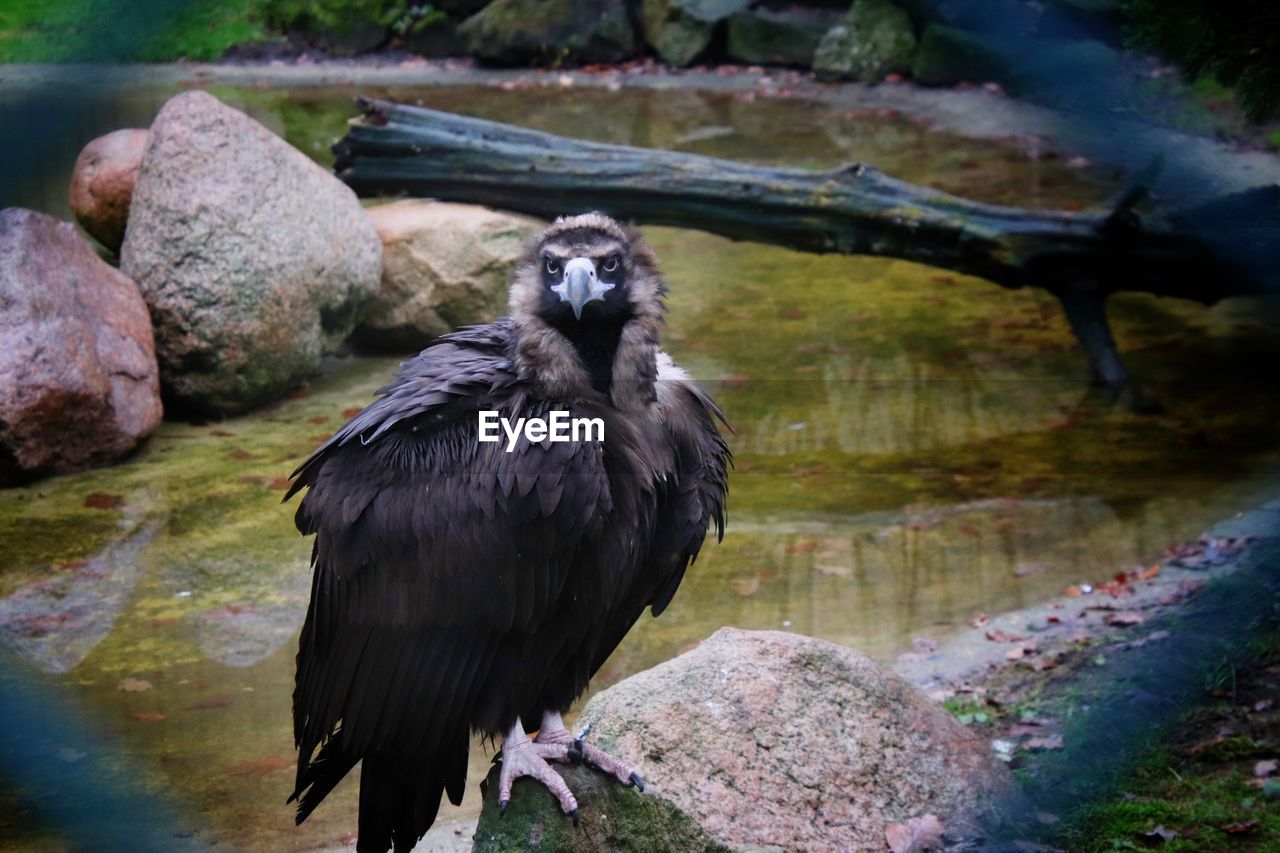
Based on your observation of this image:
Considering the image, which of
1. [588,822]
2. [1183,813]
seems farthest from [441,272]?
[1183,813]

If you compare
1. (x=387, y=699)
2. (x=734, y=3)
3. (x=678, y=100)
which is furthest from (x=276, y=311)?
(x=734, y=3)

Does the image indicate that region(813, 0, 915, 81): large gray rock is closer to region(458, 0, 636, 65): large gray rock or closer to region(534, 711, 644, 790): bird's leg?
region(458, 0, 636, 65): large gray rock

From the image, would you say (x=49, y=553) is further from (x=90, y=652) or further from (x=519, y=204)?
(x=519, y=204)

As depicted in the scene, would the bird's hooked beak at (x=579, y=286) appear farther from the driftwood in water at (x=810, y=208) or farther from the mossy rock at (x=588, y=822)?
the driftwood in water at (x=810, y=208)

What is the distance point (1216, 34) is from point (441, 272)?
4.82m

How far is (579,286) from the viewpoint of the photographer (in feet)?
8.22

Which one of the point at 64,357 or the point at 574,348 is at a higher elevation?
the point at 574,348

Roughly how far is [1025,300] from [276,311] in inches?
153

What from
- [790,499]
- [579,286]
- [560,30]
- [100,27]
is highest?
[100,27]

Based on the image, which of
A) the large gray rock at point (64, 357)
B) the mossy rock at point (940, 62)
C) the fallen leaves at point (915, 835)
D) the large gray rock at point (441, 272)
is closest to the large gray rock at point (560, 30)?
the mossy rock at point (940, 62)

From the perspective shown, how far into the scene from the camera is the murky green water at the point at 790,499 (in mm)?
3951

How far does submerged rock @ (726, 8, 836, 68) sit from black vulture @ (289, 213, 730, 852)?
990cm

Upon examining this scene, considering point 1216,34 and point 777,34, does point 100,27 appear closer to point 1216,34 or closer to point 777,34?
point 1216,34

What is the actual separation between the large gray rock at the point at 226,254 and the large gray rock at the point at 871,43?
22.1 feet
